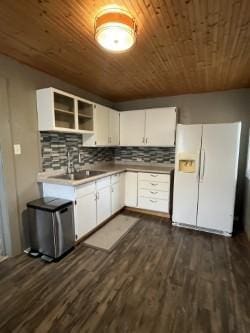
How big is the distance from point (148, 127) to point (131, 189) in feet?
4.41

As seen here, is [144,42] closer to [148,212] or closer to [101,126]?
[101,126]

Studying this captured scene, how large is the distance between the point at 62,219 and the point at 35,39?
1.96 meters

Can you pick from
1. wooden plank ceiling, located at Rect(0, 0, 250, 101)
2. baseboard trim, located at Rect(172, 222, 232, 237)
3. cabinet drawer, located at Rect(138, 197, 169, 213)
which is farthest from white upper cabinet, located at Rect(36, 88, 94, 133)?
baseboard trim, located at Rect(172, 222, 232, 237)

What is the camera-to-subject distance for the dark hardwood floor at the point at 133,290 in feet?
4.84

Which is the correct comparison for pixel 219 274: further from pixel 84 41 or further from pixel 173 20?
pixel 84 41

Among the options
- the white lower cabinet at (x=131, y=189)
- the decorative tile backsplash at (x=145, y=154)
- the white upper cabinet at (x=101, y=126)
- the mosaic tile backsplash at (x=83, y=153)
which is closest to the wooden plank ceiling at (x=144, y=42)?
the white upper cabinet at (x=101, y=126)

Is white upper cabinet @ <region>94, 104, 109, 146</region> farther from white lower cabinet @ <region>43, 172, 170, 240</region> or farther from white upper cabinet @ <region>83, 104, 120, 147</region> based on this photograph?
white lower cabinet @ <region>43, 172, 170, 240</region>

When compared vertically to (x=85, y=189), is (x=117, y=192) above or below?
below

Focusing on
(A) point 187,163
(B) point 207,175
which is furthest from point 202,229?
(A) point 187,163

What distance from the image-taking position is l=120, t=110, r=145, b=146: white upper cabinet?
384 cm

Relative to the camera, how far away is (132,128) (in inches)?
155

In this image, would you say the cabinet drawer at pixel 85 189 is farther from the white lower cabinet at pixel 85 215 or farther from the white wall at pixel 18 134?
the white wall at pixel 18 134

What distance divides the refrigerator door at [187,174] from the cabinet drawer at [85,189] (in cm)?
143

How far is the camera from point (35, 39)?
175cm
